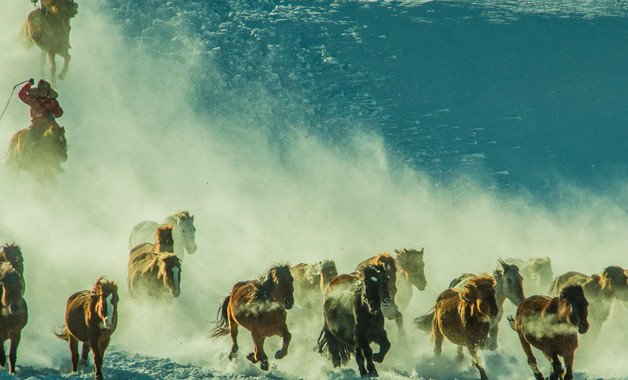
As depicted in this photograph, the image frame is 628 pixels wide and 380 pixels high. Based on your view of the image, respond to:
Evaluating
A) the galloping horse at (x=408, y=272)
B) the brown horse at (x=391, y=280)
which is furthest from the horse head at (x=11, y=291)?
the galloping horse at (x=408, y=272)

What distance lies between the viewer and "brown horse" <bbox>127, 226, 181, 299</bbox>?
460 inches

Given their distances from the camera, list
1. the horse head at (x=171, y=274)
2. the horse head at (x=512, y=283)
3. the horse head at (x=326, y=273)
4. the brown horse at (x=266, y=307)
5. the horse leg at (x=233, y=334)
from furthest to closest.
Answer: the horse head at (x=326, y=273) < the horse head at (x=171, y=274) < the horse head at (x=512, y=283) < the horse leg at (x=233, y=334) < the brown horse at (x=266, y=307)

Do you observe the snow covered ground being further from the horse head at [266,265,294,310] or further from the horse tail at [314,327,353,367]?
the horse head at [266,265,294,310]

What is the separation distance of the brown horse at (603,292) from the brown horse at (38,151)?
12.7m

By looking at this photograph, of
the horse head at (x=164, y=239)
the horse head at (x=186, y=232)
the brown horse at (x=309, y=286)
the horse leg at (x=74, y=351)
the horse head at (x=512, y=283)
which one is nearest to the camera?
the horse leg at (x=74, y=351)

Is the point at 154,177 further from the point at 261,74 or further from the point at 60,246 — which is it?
the point at 261,74

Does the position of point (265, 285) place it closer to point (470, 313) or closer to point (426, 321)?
point (470, 313)

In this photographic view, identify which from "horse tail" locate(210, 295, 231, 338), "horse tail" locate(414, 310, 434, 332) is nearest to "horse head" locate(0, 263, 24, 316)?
"horse tail" locate(210, 295, 231, 338)

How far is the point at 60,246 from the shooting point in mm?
17938

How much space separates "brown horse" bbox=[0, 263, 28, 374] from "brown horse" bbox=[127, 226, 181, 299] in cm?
245

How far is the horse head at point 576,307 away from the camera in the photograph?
817 cm

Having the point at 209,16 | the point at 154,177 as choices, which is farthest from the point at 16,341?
the point at 209,16

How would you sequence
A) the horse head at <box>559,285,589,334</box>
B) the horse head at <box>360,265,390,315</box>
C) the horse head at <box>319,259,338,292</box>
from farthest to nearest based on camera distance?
1. the horse head at <box>319,259,338,292</box>
2. the horse head at <box>360,265,390,315</box>
3. the horse head at <box>559,285,589,334</box>

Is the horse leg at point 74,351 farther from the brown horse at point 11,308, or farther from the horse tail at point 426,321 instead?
the horse tail at point 426,321
